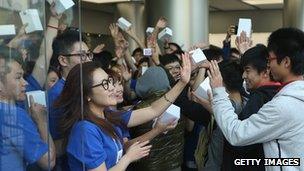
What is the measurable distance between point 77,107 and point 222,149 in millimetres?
968

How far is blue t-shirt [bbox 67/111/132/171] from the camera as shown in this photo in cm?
205

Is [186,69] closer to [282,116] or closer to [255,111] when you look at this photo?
[255,111]

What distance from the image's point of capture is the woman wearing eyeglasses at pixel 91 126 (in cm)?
207

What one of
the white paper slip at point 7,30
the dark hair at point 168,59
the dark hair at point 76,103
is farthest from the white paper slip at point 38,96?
the dark hair at point 168,59

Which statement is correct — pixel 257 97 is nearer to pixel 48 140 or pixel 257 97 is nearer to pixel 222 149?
pixel 222 149

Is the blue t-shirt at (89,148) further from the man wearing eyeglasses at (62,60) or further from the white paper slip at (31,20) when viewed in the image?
the white paper slip at (31,20)

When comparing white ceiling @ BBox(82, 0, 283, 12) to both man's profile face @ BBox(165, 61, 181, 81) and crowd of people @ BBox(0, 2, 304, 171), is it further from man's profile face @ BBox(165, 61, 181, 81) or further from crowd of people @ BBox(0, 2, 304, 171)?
crowd of people @ BBox(0, 2, 304, 171)

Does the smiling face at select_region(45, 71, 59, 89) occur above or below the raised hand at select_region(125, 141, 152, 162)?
above

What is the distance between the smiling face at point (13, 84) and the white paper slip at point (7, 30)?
112 millimetres

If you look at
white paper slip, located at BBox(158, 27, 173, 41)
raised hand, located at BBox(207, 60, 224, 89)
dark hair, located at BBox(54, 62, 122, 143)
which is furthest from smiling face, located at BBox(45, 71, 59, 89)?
white paper slip, located at BBox(158, 27, 173, 41)

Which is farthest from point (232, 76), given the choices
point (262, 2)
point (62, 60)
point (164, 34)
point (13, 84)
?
point (262, 2)

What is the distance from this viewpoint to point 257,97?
95.0 inches

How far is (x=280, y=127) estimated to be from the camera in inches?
84.2

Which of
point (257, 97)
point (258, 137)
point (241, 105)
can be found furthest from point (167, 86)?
point (258, 137)
